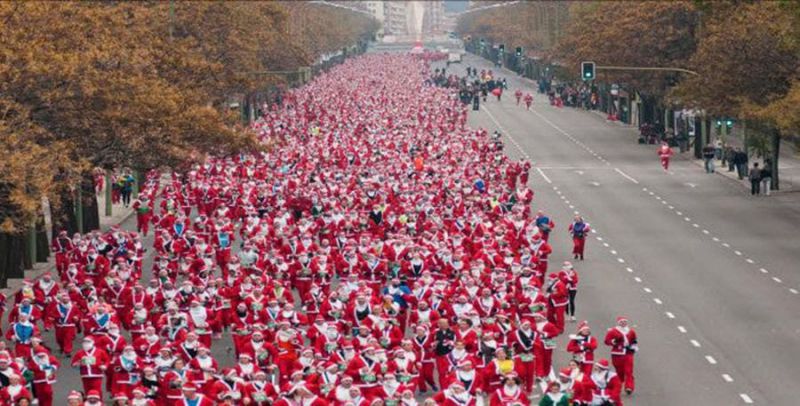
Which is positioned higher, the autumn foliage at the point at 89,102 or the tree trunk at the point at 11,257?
the autumn foliage at the point at 89,102

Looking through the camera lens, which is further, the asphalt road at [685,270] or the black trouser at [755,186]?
the black trouser at [755,186]

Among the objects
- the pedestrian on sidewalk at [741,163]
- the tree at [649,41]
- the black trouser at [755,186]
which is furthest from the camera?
the tree at [649,41]

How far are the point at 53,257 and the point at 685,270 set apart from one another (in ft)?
56.0

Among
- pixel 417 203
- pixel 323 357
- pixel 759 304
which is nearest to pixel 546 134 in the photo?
pixel 417 203

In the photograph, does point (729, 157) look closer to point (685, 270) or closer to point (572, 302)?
point (685, 270)

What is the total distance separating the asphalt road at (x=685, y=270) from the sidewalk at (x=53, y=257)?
12671 mm

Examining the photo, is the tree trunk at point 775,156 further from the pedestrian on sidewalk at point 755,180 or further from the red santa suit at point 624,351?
the red santa suit at point 624,351

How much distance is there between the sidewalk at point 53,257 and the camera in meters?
45.1

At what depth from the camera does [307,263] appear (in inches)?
1570

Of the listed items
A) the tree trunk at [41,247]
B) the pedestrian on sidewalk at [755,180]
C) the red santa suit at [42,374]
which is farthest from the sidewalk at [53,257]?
the pedestrian on sidewalk at [755,180]

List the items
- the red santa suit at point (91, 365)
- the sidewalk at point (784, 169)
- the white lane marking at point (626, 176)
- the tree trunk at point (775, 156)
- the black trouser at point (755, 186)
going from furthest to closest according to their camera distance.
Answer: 1. the white lane marking at point (626, 176)
2. the sidewalk at point (784, 169)
3. the tree trunk at point (775, 156)
4. the black trouser at point (755, 186)
5. the red santa suit at point (91, 365)

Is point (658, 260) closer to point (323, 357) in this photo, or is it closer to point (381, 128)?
point (323, 357)

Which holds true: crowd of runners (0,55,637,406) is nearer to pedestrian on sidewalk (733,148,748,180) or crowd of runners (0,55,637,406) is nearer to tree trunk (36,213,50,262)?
tree trunk (36,213,50,262)

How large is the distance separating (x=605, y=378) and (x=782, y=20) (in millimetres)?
39247
